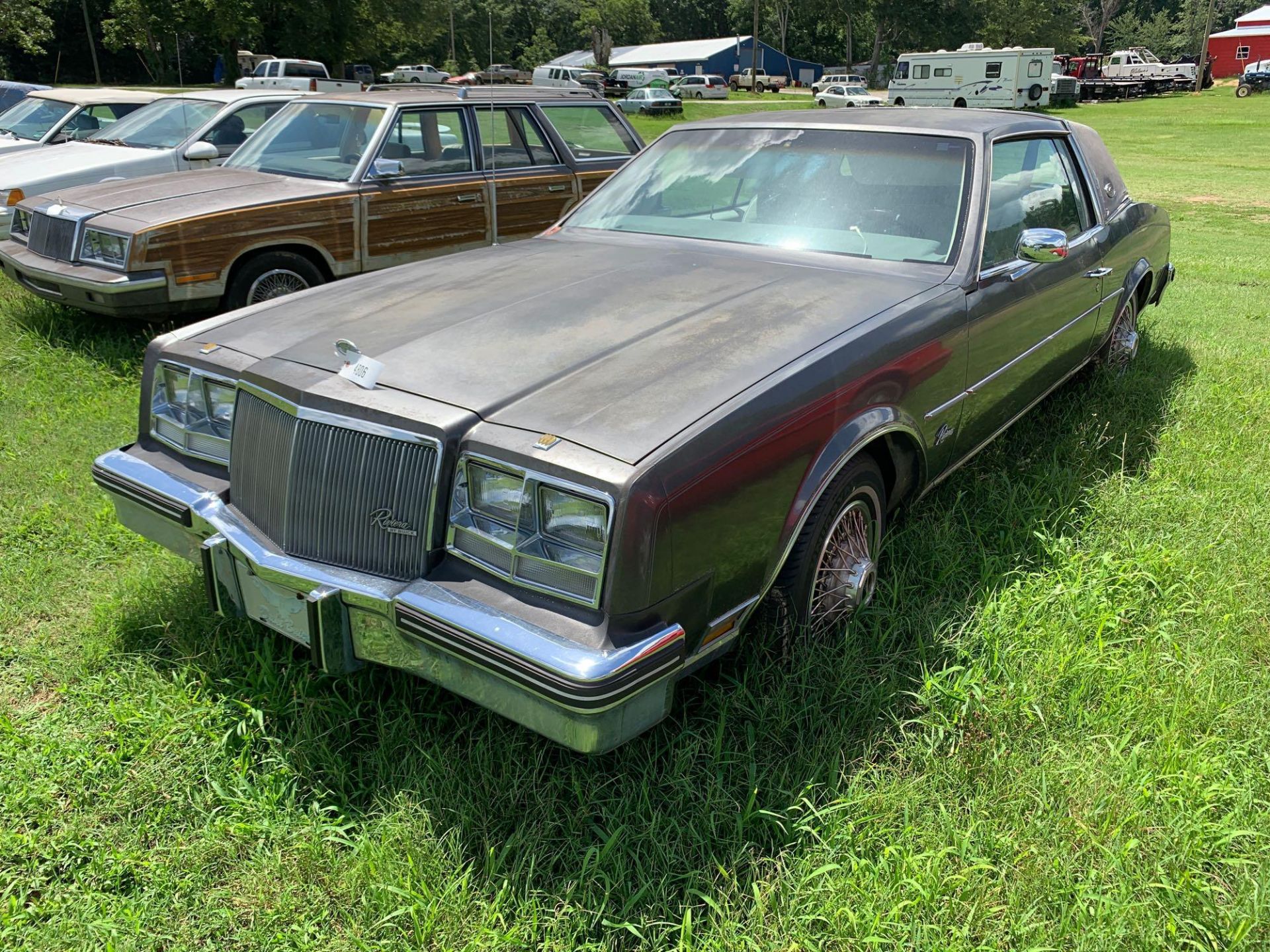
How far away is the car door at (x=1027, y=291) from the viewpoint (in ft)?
11.6

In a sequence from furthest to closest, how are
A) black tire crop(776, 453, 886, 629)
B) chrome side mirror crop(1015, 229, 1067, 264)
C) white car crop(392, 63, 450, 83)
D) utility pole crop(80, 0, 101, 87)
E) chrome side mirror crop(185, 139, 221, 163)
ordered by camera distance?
utility pole crop(80, 0, 101, 87) → white car crop(392, 63, 450, 83) → chrome side mirror crop(185, 139, 221, 163) → chrome side mirror crop(1015, 229, 1067, 264) → black tire crop(776, 453, 886, 629)

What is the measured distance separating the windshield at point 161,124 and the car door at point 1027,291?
22.9 feet

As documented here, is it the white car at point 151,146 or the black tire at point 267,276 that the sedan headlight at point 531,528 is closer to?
the black tire at point 267,276

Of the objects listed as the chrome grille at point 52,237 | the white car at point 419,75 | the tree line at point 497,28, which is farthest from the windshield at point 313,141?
the white car at point 419,75

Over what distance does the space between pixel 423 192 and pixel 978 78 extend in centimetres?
3578

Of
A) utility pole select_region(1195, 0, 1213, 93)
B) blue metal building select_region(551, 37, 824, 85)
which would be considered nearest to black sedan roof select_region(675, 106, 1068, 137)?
utility pole select_region(1195, 0, 1213, 93)

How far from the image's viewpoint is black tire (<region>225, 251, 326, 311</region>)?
5898 mm

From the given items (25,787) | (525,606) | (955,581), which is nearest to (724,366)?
(525,606)

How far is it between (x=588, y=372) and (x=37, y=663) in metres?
2.03

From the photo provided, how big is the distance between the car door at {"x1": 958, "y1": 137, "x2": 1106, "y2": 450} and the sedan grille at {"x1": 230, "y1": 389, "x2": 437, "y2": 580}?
2055 mm

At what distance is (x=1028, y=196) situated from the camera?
414cm

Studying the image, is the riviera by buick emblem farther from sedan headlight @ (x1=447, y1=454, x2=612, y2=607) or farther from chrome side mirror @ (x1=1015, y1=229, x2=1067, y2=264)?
chrome side mirror @ (x1=1015, y1=229, x2=1067, y2=264)

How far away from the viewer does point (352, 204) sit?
20.3ft

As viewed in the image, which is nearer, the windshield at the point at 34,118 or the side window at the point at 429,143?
the side window at the point at 429,143
